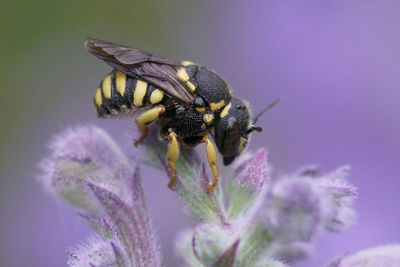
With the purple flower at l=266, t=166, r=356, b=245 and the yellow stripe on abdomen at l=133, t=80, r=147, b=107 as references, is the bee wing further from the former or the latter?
the purple flower at l=266, t=166, r=356, b=245

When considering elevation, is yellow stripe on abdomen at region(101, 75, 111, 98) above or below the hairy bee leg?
above

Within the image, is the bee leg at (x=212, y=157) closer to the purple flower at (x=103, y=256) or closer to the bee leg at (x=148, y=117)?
the bee leg at (x=148, y=117)

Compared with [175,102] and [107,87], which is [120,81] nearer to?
[107,87]

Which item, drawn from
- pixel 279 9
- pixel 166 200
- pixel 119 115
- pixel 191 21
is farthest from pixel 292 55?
pixel 119 115

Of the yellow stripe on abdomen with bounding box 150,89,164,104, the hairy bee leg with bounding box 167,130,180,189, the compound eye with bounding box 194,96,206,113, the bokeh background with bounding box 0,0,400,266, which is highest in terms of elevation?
the bokeh background with bounding box 0,0,400,266

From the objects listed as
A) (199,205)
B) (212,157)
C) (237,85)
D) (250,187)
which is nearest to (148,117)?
(212,157)

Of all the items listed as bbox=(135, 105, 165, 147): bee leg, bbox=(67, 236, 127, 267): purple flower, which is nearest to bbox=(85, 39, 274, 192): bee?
bbox=(135, 105, 165, 147): bee leg

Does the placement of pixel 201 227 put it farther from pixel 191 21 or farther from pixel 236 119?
pixel 191 21
